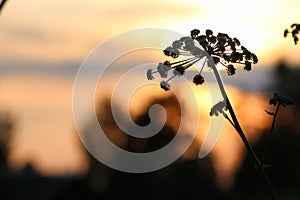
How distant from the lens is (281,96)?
2232mm

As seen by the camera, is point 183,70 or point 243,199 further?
point 243,199

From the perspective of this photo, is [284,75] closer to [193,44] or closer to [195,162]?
[195,162]

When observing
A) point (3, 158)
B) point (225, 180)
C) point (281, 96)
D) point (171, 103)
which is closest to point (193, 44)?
point (281, 96)

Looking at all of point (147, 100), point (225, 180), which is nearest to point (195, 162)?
point (147, 100)

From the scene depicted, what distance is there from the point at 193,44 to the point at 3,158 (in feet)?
67.9

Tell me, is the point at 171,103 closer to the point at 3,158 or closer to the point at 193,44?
the point at 3,158

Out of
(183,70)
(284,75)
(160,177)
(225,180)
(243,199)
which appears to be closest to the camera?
(183,70)

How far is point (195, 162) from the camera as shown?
25125 mm

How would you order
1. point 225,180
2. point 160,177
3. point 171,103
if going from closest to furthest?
point 225,180, point 171,103, point 160,177

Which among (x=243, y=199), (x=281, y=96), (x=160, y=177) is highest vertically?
(x=281, y=96)

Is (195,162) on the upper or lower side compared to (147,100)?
lower

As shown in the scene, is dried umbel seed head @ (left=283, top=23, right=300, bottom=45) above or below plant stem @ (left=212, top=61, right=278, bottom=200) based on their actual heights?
above

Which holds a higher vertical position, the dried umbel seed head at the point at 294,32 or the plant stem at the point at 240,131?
the dried umbel seed head at the point at 294,32

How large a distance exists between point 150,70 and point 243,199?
15673 millimetres
